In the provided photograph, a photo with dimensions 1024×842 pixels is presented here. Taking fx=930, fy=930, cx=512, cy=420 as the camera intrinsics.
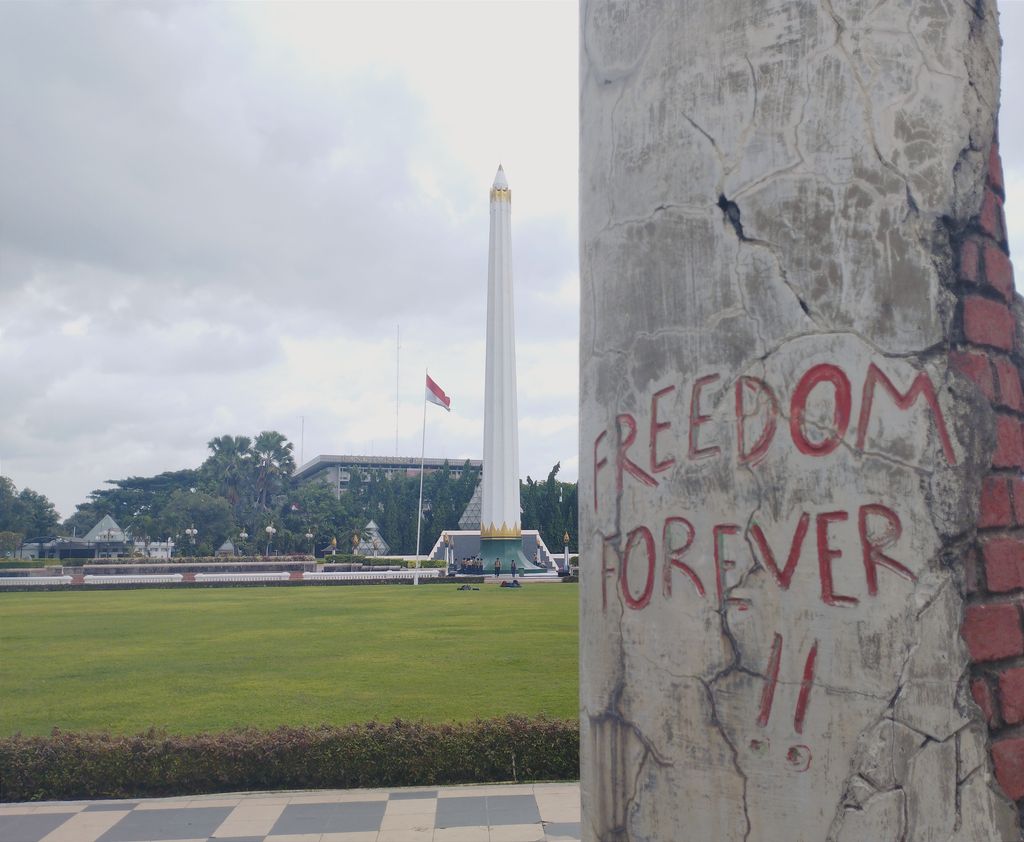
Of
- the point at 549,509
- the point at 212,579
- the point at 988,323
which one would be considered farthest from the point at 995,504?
the point at 549,509

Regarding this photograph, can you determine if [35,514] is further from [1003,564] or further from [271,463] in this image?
[1003,564]

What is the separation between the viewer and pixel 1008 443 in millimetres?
1812

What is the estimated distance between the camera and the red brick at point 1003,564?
175cm

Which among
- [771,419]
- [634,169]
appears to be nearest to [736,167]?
[634,169]

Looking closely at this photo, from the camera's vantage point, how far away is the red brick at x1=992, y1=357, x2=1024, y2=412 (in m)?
1.83

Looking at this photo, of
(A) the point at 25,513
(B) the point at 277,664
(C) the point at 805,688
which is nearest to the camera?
(C) the point at 805,688

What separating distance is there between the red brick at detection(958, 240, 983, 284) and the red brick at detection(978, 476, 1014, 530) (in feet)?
1.28

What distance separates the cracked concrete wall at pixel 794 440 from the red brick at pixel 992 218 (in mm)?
55

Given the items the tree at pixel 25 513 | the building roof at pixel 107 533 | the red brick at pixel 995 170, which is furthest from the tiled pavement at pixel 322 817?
the building roof at pixel 107 533

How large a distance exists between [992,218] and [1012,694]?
0.95 meters

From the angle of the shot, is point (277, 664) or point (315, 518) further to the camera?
point (315, 518)

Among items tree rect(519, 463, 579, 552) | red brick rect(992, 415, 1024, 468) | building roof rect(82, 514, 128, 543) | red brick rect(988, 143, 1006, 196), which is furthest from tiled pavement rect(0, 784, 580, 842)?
building roof rect(82, 514, 128, 543)

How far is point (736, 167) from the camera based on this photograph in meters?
1.85

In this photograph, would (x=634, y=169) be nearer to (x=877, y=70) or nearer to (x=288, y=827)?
(x=877, y=70)
